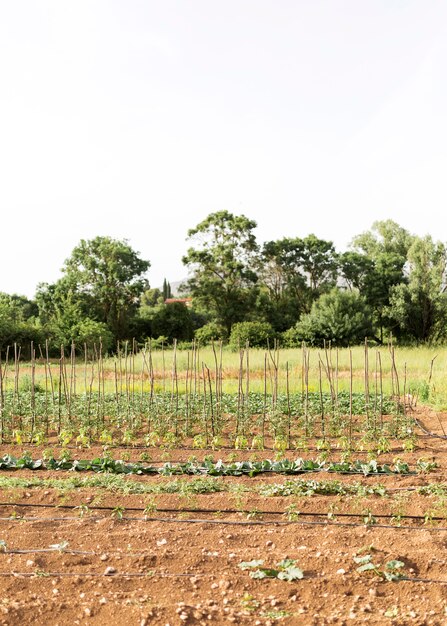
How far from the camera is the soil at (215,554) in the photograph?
2.94 metres

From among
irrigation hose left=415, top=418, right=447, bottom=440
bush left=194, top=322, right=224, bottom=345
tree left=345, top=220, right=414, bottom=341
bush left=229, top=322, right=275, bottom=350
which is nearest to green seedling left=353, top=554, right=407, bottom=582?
irrigation hose left=415, top=418, right=447, bottom=440

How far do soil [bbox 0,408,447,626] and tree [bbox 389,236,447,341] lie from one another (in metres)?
20.7

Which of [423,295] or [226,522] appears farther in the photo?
[423,295]

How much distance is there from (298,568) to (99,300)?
23.0m

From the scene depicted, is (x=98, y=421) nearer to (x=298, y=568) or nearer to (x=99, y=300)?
(x=298, y=568)

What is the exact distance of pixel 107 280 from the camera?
25.7 meters

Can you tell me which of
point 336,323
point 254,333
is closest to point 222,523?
point 254,333

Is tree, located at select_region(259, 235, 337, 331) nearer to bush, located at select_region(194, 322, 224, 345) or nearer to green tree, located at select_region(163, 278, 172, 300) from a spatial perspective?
bush, located at select_region(194, 322, 224, 345)

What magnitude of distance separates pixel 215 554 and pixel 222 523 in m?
0.62

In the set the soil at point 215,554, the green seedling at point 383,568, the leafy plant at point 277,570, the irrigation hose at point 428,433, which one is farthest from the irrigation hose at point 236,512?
the irrigation hose at point 428,433

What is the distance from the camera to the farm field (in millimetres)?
3020

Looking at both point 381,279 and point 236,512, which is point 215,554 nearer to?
point 236,512

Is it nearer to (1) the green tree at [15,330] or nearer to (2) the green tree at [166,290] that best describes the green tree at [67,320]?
(1) the green tree at [15,330]

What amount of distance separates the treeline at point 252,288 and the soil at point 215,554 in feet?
61.3
